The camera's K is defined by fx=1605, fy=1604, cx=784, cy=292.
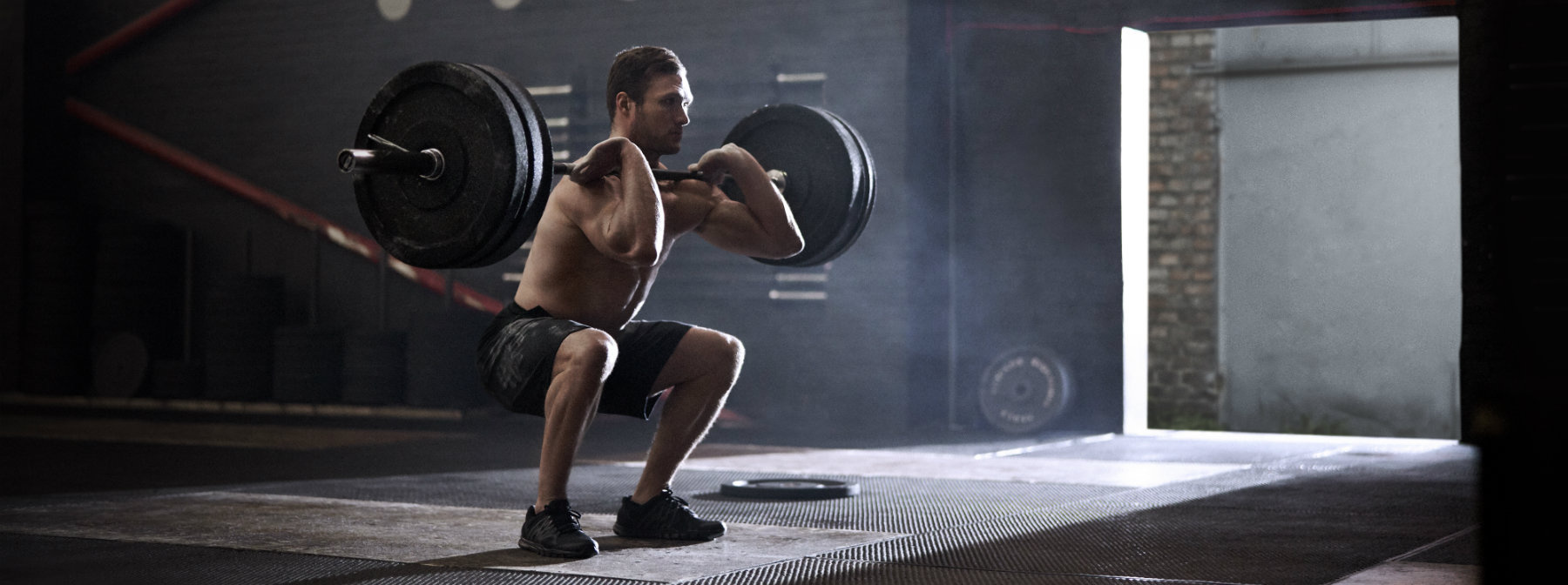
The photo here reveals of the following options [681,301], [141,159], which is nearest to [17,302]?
[141,159]

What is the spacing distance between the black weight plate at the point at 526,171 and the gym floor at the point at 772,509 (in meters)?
0.61

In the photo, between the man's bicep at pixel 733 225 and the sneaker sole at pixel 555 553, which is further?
the man's bicep at pixel 733 225

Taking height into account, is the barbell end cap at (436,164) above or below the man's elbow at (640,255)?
above

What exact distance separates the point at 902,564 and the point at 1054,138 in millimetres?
4271

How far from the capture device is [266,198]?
27.5ft

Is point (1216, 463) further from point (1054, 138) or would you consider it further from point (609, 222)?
point (609, 222)

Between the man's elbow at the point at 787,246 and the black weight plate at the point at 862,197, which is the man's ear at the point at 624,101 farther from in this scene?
the black weight plate at the point at 862,197

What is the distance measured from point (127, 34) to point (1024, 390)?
207 inches

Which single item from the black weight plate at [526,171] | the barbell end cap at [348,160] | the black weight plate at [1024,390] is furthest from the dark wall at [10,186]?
the black weight plate at [526,171]

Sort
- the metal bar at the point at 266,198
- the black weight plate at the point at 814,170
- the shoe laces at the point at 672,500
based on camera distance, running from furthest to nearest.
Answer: the metal bar at the point at 266,198, the black weight plate at the point at 814,170, the shoe laces at the point at 672,500

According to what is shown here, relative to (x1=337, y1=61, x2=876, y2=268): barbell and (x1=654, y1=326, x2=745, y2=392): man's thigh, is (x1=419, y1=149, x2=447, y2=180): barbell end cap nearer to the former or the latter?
(x1=337, y1=61, x2=876, y2=268): barbell

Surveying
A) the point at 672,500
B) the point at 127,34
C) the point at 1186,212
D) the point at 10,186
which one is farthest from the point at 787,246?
the point at 10,186

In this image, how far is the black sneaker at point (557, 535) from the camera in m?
3.03

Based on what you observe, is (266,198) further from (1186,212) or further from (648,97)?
(648,97)
